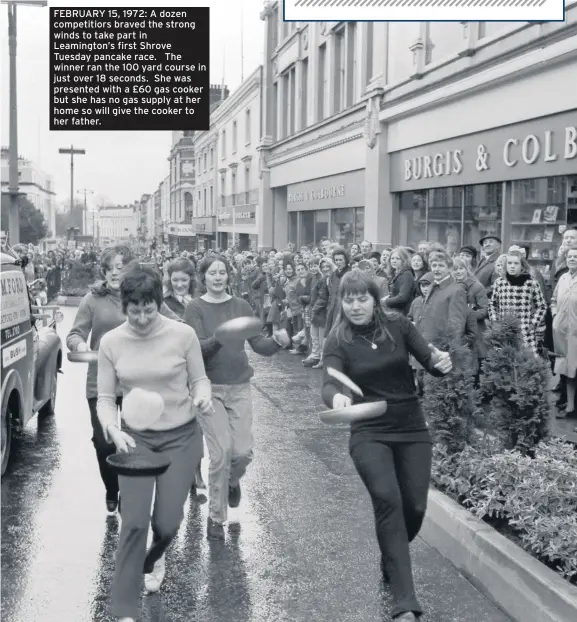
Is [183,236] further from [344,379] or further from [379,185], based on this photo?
[344,379]

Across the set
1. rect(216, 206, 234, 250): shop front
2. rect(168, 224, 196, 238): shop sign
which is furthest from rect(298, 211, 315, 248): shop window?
rect(168, 224, 196, 238): shop sign

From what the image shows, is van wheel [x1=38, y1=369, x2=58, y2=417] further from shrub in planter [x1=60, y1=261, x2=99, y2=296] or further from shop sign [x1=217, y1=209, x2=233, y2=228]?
shop sign [x1=217, y1=209, x2=233, y2=228]

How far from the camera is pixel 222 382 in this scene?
6.04m

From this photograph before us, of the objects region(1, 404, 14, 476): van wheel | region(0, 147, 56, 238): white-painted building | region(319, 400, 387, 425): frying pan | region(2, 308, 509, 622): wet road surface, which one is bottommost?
region(2, 308, 509, 622): wet road surface

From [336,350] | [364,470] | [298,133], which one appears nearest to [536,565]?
[364,470]

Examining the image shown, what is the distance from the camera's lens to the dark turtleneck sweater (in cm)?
480

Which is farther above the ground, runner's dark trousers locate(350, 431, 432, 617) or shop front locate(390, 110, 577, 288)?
shop front locate(390, 110, 577, 288)

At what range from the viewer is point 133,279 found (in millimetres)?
4625

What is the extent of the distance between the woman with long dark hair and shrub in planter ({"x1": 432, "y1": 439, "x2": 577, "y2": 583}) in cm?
223

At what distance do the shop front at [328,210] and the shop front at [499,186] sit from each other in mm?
3609

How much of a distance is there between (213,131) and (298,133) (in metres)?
22.1

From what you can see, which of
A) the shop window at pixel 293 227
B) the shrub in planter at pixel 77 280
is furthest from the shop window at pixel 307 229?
the shrub in planter at pixel 77 280

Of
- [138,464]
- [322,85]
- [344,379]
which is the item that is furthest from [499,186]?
[322,85]

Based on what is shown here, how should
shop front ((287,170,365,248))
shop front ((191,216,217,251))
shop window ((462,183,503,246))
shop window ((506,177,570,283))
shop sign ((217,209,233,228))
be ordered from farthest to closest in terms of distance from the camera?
1. shop front ((191,216,217,251))
2. shop sign ((217,209,233,228))
3. shop front ((287,170,365,248))
4. shop window ((462,183,503,246))
5. shop window ((506,177,570,283))
